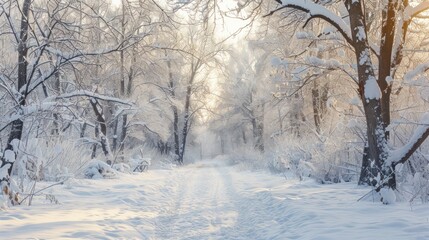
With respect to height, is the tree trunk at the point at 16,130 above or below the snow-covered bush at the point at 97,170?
above

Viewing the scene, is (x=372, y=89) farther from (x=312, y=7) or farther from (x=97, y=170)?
(x=97, y=170)

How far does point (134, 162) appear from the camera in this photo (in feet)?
60.2

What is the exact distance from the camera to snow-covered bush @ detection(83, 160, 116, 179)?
1323 cm

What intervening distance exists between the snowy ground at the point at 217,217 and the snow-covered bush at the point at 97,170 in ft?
12.3

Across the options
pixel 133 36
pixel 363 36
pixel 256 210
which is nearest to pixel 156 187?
pixel 256 210

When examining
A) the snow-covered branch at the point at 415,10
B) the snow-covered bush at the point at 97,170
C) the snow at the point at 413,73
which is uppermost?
the snow-covered branch at the point at 415,10

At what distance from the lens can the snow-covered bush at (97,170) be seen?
13234 mm

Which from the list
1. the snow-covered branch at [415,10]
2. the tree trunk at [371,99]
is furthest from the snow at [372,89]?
the snow-covered branch at [415,10]

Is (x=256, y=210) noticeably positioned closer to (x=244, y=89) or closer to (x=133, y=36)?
(x=133, y=36)

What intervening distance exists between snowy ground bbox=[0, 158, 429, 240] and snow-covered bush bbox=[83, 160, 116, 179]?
148 inches

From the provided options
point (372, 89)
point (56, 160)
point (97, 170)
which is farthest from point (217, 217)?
point (97, 170)

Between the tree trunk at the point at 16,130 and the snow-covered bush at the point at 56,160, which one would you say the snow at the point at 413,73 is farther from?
the snow-covered bush at the point at 56,160

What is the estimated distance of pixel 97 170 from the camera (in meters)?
13.3

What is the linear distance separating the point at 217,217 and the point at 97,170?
7.52 m
